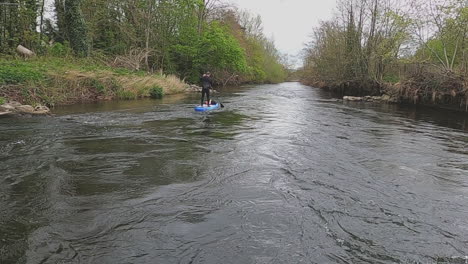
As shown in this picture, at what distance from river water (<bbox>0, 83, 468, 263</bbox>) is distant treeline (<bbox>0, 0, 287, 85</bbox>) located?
14883 millimetres

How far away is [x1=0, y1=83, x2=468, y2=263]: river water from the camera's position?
3842 mm

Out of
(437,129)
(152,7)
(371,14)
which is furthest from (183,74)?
(437,129)

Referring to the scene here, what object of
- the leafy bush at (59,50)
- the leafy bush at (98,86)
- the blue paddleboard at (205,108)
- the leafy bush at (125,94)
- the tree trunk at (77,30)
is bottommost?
the blue paddleboard at (205,108)

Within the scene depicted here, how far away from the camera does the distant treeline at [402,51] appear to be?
18.9 m

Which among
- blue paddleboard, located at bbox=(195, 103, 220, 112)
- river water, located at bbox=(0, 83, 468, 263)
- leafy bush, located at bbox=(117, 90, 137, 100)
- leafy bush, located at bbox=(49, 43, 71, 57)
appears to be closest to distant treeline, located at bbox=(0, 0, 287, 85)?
leafy bush, located at bbox=(49, 43, 71, 57)

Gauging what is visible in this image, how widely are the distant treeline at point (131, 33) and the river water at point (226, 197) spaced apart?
14.9m

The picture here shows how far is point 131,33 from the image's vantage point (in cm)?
2962

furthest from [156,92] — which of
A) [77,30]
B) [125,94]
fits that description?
[77,30]

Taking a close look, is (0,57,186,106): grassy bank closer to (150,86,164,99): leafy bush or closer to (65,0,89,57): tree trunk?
(150,86,164,99): leafy bush

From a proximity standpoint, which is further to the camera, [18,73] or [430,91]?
[430,91]

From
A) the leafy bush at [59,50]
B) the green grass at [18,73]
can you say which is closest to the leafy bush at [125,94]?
the green grass at [18,73]

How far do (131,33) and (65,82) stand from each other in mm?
13813

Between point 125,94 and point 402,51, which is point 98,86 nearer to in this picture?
point 125,94

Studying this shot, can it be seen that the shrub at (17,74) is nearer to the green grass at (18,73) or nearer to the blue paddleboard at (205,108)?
the green grass at (18,73)
